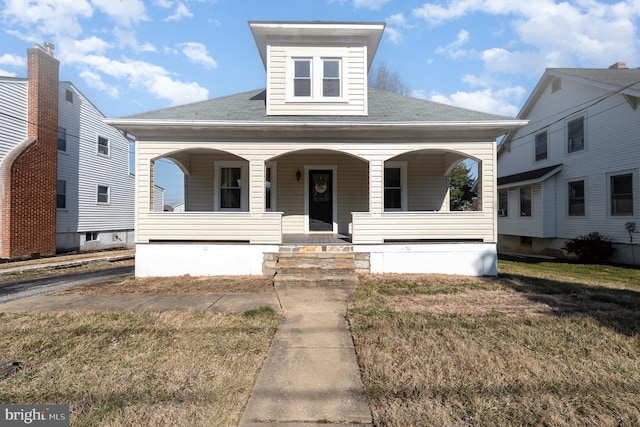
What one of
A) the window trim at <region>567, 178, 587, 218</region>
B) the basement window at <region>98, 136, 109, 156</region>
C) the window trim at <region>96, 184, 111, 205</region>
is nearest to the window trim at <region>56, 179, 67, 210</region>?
the window trim at <region>96, 184, 111, 205</region>

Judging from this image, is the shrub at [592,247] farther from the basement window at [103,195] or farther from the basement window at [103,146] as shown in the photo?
the basement window at [103,146]

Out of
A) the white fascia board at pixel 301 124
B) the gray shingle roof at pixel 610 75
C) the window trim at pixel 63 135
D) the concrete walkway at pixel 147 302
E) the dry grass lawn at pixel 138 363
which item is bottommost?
the concrete walkway at pixel 147 302

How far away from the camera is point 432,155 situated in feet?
31.9

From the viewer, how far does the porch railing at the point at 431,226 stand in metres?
7.55

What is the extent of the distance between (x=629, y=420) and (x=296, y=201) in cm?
826

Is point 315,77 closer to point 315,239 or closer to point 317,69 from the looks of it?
point 317,69

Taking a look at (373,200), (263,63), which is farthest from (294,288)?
(263,63)

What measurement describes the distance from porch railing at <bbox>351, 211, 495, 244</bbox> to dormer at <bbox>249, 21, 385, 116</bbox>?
3.13m

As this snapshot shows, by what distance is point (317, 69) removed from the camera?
860 centimetres

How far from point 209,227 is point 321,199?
3.63m

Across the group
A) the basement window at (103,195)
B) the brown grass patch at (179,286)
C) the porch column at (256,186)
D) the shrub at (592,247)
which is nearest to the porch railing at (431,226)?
the porch column at (256,186)

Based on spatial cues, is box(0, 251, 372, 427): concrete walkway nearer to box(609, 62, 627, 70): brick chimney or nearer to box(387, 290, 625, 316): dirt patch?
box(387, 290, 625, 316): dirt patch

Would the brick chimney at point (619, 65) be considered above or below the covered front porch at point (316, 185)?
above

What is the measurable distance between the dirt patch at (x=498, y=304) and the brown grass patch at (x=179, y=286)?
9.33ft
